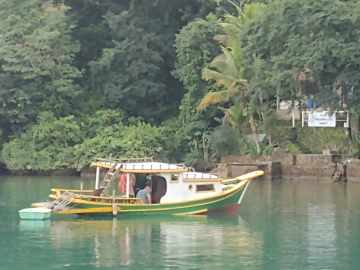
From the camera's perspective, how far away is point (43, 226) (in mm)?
25594

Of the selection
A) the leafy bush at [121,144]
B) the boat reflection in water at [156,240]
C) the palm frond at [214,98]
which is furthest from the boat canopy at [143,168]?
the leafy bush at [121,144]

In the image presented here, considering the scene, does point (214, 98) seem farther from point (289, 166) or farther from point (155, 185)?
point (155, 185)

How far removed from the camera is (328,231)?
81.1ft

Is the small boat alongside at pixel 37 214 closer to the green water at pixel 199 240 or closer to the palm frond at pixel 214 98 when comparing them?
the green water at pixel 199 240

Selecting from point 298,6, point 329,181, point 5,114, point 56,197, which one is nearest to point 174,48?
point 5,114

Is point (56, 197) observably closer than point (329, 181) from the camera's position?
Yes

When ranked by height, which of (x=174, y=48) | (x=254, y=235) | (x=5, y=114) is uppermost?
(x=174, y=48)

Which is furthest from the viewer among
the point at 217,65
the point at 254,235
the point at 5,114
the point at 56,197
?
the point at 5,114

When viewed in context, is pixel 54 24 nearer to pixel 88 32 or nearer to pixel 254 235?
pixel 88 32

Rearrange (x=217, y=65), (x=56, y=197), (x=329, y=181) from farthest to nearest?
(x=217, y=65) < (x=329, y=181) < (x=56, y=197)

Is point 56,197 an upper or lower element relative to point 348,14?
lower

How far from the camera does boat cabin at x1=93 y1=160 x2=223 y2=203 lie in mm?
27344

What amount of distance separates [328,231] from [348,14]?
9.32 m

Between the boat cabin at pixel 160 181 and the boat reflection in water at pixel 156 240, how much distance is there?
0.88 metres
